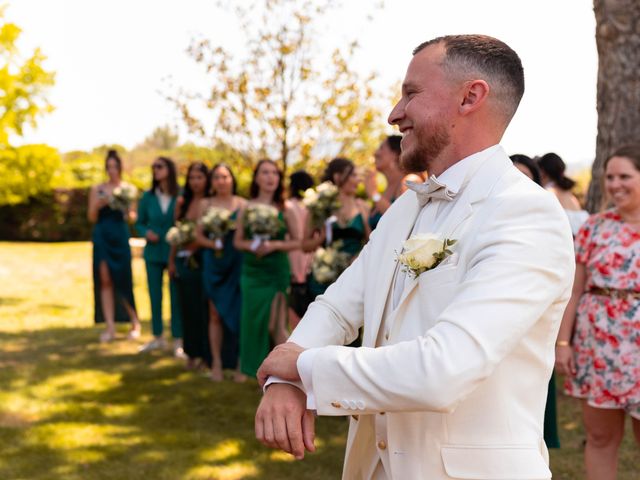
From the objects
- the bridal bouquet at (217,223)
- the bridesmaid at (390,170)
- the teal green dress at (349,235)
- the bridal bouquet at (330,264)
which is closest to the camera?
the bridesmaid at (390,170)

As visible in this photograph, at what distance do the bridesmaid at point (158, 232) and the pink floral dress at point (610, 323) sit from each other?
6.42 metres

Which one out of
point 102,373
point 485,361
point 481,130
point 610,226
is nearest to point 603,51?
point 610,226

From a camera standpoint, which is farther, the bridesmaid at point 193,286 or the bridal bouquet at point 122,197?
the bridal bouquet at point 122,197

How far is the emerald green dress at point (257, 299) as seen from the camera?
28.2 feet

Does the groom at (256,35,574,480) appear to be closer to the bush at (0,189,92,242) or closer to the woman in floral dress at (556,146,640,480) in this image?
the woman in floral dress at (556,146,640,480)

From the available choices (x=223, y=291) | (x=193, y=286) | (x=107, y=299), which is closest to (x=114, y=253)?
(x=107, y=299)

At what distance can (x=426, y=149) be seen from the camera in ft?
7.55

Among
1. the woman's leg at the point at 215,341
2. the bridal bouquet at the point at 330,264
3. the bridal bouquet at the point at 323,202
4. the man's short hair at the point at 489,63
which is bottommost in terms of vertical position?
the woman's leg at the point at 215,341

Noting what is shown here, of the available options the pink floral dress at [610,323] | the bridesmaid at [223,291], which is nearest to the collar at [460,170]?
the pink floral dress at [610,323]

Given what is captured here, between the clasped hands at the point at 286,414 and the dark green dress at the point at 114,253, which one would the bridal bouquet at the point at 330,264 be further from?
the clasped hands at the point at 286,414

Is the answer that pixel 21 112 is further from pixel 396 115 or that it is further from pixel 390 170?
pixel 396 115

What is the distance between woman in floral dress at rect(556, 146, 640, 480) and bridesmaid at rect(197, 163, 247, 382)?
4.78 meters

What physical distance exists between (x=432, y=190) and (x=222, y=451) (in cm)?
469

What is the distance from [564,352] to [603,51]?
469 centimetres
